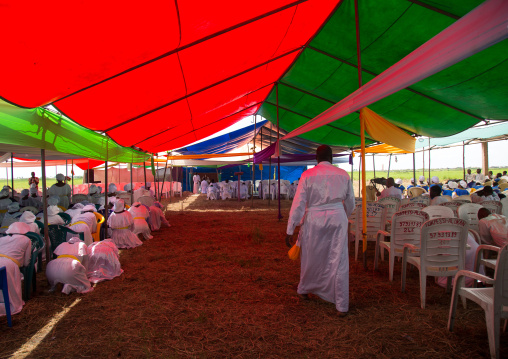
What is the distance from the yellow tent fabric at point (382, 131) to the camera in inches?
169

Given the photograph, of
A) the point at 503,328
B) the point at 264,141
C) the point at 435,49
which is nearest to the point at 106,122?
the point at 435,49

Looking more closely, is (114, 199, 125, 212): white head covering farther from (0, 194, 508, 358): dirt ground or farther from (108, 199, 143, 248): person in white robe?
(0, 194, 508, 358): dirt ground

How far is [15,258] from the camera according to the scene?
3105 millimetres

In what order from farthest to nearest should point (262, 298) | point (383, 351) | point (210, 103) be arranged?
point (210, 103) < point (262, 298) < point (383, 351)

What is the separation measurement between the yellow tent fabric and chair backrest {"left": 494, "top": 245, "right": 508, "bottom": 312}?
2.51 m

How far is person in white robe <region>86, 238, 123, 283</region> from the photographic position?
4.05 m

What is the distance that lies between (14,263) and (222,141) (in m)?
11.1

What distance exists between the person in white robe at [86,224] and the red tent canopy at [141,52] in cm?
153

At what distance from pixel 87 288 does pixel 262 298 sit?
2224mm

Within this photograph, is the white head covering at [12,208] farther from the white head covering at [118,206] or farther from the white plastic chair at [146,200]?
the white plastic chair at [146,200]

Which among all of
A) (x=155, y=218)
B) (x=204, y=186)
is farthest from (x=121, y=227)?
(x=204, y=186)

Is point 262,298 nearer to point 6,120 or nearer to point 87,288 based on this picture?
point 87,288

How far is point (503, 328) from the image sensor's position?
2.63m

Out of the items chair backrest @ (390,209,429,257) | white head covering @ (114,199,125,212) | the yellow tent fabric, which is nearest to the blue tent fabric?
the yellow tent fabric
